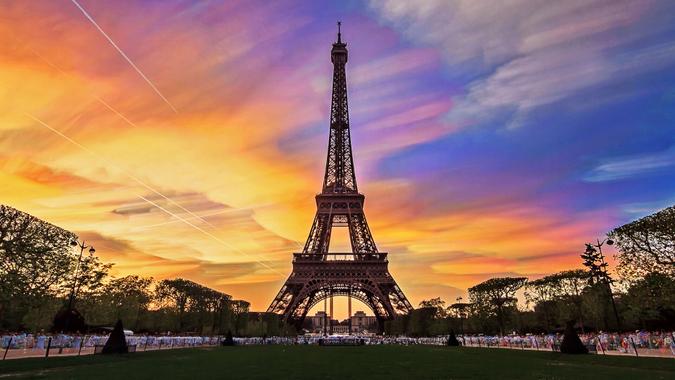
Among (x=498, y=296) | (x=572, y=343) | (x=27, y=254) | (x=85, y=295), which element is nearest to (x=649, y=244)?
(x=572, y=343)

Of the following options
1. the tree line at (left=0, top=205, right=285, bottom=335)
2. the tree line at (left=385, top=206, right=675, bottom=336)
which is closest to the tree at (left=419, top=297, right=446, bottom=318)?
the tree line at (left=385, top=206, right=675, bottom=336)

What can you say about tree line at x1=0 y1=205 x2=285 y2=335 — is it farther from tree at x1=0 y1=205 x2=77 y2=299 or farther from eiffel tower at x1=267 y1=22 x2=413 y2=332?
eiffel tower at x1=267 y1=22 x2=413 y2=332

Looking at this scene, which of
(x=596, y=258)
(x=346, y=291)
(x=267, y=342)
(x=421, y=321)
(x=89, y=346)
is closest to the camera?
(x=89, y=346)

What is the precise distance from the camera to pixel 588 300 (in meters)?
46.7

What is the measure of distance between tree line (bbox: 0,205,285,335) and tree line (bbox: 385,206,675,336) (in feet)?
91.0

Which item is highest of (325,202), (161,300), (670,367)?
(325,202)

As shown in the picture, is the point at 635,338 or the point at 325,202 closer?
the point at 635,338

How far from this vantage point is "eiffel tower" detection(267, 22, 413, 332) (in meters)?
65.3

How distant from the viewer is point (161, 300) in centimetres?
6159

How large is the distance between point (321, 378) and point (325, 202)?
55.9 m

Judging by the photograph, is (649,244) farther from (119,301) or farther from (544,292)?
(119,301)

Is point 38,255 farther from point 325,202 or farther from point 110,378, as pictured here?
point 325,202

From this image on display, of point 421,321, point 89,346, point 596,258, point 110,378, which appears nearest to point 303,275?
point 421,321

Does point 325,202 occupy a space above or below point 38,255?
above
